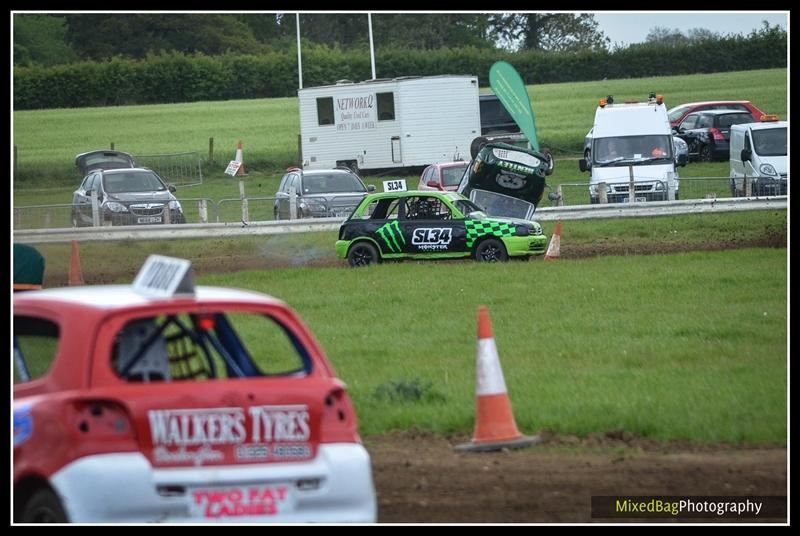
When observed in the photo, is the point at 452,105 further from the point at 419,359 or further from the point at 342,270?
the point at 419,359

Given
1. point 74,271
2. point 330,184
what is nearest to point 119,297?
point 74,271

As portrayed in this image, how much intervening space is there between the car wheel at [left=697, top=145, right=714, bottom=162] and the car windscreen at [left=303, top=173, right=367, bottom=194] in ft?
48.3

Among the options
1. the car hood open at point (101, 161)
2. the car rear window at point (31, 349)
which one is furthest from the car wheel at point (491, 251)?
the car hood open at point (101, 161)

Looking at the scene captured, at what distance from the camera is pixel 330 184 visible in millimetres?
28859

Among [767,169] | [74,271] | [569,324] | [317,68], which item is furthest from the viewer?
[317,68]

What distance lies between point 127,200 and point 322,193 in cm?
455

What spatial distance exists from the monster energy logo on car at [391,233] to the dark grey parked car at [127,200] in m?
6.84

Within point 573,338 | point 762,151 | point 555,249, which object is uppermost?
point 762,151

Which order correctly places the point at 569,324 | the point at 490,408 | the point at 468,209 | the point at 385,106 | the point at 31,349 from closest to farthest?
the point at 31,349 → the point at 490,408 → the point at 569,324 → the point at 468,209 → the point at 385,106

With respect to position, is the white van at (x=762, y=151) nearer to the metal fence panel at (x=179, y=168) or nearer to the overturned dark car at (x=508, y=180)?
the overturned dark car at (x=508, y=180)

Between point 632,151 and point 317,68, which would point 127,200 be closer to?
point 632,151

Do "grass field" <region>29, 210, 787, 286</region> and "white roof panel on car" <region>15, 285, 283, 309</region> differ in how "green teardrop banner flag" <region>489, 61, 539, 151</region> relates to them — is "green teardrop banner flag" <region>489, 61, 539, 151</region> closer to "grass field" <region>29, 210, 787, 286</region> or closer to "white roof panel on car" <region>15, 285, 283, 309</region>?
"grass field" <region>29, 210, 787, 286</region>

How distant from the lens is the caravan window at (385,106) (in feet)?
134

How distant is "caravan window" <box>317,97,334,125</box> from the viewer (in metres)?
41.6
